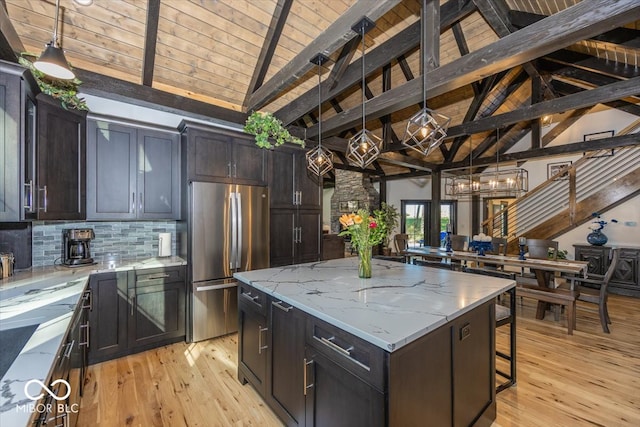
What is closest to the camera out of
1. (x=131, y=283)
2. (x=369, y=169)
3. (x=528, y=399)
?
(x=528, y=399)

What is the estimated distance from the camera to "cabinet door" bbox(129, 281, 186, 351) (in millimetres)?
2963

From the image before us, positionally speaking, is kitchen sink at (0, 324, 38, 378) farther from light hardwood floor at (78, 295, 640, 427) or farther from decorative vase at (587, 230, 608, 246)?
decorative vase at (587, 230, 608, 246)

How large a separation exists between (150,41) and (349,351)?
3.30 meters

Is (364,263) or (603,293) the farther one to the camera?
(603,293)

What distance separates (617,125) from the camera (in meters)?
6.16

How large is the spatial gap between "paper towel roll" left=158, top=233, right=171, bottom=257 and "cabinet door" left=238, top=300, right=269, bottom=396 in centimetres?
176

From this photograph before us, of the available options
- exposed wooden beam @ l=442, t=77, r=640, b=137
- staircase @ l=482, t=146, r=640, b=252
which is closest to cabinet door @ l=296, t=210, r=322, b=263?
exposed wooden beam @ l=442, t=77, r=640, b=137

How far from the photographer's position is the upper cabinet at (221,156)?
3.23m

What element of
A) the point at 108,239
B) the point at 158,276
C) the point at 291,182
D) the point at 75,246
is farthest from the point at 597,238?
the point at 75,246

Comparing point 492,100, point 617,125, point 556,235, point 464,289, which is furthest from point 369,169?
point 464,289

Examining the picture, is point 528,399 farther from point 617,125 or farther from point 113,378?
point 617,125

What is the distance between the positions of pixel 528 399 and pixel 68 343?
3.25 meters

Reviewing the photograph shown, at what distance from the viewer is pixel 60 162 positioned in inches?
101

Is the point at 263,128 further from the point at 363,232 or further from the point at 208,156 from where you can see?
the point at 363,232
